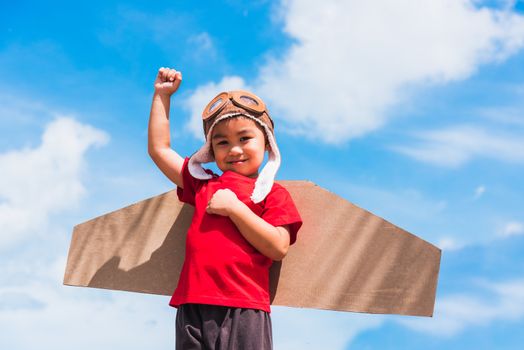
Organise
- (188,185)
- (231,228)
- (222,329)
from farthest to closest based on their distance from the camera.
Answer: (188,185) → (231,228) → (222,329)

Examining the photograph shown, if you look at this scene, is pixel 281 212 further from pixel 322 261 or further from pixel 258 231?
pixel 322 261

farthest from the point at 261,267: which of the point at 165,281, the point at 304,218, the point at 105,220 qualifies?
the point at 105,220

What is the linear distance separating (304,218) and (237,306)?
0.53 meters

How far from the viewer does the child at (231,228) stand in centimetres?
219

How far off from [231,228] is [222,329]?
0.34m

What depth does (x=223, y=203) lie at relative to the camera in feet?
7.38

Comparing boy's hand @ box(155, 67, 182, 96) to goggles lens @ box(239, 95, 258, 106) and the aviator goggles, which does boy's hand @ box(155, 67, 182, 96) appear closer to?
the aviator goggles

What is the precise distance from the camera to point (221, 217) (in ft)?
7.55

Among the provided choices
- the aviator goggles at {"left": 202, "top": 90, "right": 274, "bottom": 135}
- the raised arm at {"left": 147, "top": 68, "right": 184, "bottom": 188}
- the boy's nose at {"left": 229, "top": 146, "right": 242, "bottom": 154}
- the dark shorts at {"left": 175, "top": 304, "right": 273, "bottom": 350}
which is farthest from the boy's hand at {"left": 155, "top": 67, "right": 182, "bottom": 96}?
the dark shorts at {"left": 175, "top": 304, "right": 273, "bottom": 350}

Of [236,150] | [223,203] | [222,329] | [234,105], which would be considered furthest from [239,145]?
[222,329]

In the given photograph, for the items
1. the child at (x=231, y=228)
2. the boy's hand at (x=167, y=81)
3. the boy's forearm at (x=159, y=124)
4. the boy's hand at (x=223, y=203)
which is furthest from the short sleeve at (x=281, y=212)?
the boy's hand at (x=167, y=81)

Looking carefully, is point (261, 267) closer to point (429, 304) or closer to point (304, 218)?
A: point (304, 218)

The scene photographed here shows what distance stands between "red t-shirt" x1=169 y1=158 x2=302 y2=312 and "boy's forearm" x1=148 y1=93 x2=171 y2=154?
0.32 metres

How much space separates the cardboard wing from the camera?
242 centimetres
